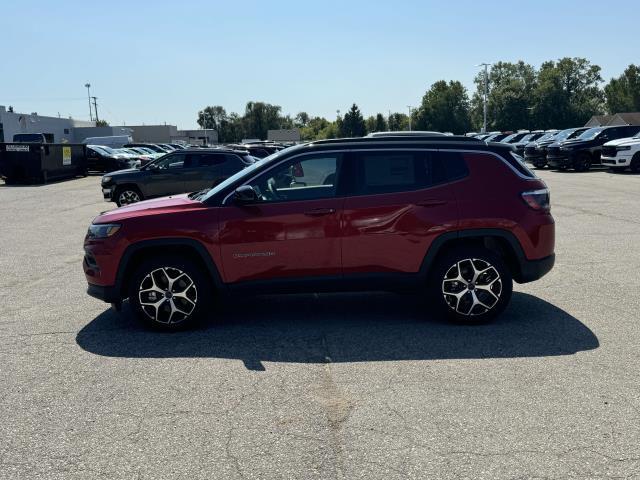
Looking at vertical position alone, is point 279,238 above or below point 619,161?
above

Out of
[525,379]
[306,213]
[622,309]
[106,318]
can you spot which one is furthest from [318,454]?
[622,309]

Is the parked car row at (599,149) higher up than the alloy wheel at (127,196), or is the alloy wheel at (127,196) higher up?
the parked car row at (599,149)

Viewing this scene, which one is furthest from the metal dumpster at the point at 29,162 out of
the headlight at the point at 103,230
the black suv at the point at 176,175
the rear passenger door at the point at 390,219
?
the rear passenger door at the point at 390,219

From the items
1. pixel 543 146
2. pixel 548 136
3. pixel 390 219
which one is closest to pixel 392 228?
pixel 390 219

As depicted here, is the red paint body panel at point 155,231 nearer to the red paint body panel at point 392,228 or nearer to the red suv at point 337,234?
the red suv at point 337,234

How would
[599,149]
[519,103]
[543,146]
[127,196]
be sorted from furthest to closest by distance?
[519,103] → [543,146] → [599,149] → [127,196]

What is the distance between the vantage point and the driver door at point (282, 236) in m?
5.45

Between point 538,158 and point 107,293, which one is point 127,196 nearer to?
point 107,293

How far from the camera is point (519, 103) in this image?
334 ft

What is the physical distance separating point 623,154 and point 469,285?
21.4 metres

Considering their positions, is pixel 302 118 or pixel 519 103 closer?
pixel 519 103

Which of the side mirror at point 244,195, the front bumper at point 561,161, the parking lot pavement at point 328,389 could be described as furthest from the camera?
the front bumper at point 561,161

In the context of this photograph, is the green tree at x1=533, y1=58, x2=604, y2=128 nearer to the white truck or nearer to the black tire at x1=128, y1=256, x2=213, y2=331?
the white truck

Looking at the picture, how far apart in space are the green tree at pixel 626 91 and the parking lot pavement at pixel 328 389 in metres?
126
